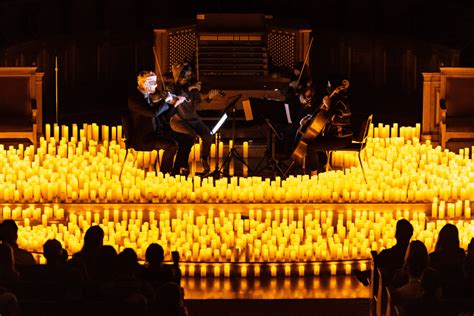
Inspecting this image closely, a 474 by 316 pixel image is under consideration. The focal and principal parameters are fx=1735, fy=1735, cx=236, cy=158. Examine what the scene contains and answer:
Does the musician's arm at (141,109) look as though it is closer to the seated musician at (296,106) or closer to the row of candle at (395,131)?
the seated musician at (296,106)

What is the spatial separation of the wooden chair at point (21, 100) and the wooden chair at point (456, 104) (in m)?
5.04

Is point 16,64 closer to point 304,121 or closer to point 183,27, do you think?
point 183,27

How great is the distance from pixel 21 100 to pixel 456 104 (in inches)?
214

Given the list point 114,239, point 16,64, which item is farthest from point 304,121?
point 16,64

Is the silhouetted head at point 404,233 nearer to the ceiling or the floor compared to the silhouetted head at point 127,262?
nearer to the ceiling

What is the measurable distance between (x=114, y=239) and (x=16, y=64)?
26.5 feet

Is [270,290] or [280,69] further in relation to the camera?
[280,69]

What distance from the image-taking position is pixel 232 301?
1548cm

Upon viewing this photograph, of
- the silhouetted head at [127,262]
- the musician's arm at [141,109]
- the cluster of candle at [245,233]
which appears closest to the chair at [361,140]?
the cluster of candle at [245,233]

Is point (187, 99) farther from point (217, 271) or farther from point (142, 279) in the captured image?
point (142, 279)

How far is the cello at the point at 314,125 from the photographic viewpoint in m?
19.5

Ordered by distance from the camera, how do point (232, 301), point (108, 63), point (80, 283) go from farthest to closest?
point (108, 63) < point (232, 301) < point (80, 283)

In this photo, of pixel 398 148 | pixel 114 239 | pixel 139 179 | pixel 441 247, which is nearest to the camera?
pixel 441 247

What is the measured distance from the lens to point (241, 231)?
56.1ft
